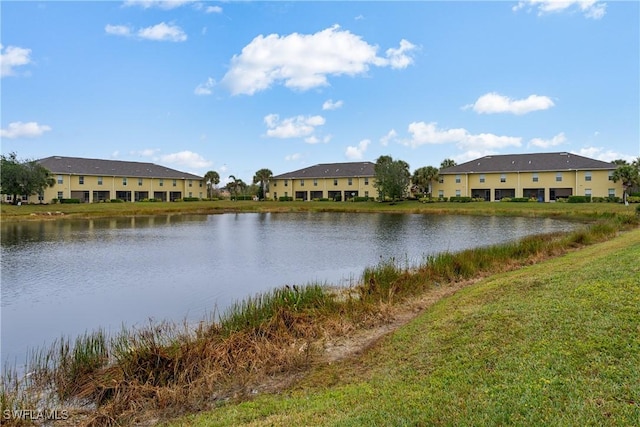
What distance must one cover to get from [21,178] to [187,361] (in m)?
62.9

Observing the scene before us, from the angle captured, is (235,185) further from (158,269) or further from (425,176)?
(158,269)

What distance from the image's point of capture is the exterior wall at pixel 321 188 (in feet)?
250

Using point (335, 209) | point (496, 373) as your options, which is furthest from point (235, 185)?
point (496, 373)

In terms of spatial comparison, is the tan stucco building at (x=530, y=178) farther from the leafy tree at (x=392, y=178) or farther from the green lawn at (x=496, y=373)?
the green lawn at (x=496, y=373)

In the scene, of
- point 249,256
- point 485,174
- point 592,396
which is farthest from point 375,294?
point 485,174

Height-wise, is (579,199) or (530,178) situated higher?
(530,178)

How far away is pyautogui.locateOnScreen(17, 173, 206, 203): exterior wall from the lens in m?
65.6

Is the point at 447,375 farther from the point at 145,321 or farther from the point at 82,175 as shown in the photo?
the point at 82,175

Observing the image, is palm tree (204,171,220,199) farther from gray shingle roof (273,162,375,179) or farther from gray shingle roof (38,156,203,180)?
gray shingle roof (273,162,375,179)

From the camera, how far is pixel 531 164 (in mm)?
64438

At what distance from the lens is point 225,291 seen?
14.6m

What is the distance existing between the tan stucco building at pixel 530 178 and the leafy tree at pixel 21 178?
193ft

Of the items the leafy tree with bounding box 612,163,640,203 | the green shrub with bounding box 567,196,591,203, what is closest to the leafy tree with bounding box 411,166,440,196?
the green shrub with bounding box 567,196,591,203

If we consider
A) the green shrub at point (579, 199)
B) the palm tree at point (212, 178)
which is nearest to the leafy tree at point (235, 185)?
the palm tree at point (212, 178)
